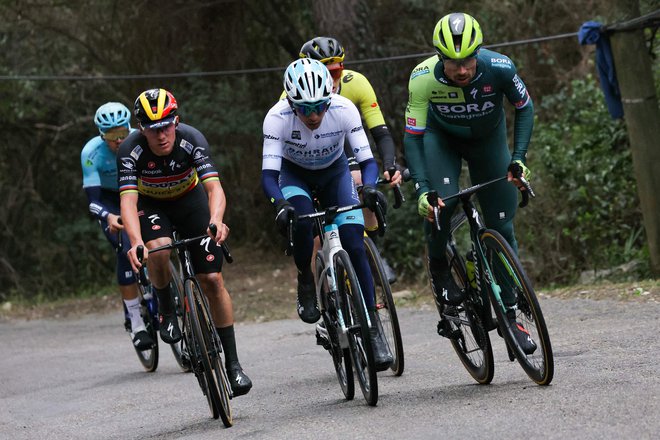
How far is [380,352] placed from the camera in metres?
6.86

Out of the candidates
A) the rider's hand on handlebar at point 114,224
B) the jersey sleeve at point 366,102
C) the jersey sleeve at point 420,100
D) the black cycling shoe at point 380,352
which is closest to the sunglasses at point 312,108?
the jersey sleeve at point 420,100

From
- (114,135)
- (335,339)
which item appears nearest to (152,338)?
(114,135)

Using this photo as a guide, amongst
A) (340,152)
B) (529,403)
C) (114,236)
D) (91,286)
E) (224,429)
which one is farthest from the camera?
(91,286)

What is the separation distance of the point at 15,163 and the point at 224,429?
1621cm

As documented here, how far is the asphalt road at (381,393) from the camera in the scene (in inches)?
233

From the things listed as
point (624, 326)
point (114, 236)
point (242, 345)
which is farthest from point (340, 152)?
point (242, 345)

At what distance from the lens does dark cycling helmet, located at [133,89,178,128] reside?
24.7 ft

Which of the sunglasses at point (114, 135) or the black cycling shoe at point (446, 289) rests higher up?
the sunglasses at point (114, 135)

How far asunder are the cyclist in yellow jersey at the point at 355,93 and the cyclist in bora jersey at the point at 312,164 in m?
0.90

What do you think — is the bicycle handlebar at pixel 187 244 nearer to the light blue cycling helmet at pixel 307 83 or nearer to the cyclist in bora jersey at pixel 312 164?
the cyclist in bora jersey at pixel 312 164

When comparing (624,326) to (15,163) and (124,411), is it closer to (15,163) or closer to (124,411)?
(124,411)

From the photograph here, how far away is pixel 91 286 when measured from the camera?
21422 mm

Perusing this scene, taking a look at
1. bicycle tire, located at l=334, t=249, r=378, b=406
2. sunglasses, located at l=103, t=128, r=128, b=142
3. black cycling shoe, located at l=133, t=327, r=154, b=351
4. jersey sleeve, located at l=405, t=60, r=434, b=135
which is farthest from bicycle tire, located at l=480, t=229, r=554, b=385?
sunglasses, located at l=103, t=128, r=128, b=142

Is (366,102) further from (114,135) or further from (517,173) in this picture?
(517,173)
